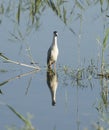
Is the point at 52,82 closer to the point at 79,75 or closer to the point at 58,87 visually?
the point at 58,87

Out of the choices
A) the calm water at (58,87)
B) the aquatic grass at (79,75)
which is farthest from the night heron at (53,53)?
the aquatic grass at (79,75)

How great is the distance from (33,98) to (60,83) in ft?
2.84

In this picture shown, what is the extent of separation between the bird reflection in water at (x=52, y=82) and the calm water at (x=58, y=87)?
0.05 metres

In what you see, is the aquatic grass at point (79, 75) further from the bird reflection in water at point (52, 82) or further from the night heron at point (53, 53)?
the night heron at point (53, 53)

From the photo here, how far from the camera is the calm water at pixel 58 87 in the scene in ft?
21.1

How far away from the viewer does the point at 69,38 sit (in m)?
10.1

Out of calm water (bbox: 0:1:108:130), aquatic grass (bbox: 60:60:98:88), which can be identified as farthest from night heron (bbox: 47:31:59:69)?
aquatic grass (bbox: 60:60:98:88)

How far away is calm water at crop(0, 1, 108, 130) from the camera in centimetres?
642

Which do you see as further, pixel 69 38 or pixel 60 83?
pixel 69 38

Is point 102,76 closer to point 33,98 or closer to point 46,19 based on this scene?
point 33,98

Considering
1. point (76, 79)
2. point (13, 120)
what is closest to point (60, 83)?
point (76, 79)

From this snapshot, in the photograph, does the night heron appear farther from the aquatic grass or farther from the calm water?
the aquatic grass

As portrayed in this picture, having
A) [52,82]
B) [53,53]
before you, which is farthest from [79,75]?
[53,53]

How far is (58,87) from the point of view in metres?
7.90
